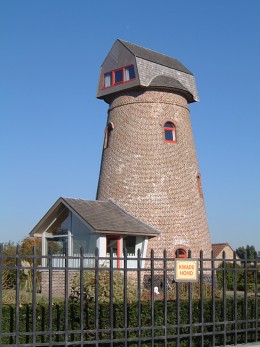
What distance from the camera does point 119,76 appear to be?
2839cm

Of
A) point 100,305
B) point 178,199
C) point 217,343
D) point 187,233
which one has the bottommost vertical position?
point 217,343

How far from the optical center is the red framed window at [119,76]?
2767cm

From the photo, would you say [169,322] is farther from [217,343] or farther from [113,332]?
[113,332]

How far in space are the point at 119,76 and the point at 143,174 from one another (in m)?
5.32

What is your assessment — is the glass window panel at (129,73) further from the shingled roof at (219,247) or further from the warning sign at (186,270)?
the shingled roof at (219,247)

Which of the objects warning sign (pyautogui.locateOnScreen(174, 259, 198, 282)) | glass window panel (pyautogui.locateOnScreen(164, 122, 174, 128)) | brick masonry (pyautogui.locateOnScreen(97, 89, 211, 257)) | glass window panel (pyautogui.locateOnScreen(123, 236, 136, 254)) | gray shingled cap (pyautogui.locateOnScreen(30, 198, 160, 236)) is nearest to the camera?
warning sign (pyautogui.locateOnScreen(174, 259, 198, 282))

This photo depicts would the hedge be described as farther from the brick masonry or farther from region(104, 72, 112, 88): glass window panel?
region(104, 72, 112, 88): glass window panel

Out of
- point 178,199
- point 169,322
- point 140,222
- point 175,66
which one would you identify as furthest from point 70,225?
point 169,322

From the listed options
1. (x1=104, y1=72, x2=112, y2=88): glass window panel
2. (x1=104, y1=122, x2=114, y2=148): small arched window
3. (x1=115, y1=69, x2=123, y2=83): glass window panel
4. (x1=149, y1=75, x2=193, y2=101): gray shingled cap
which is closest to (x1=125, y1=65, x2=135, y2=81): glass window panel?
(x1=115, y1=69, x2=123, y2=83): glass window panel

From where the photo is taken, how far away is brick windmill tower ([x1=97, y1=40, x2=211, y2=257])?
87.6 feet

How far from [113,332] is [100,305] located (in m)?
0.83

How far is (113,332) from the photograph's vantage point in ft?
36.0

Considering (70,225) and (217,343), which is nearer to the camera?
(217,343)

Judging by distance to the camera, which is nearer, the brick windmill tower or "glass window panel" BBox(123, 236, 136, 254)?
"glass window panel" BBox(123, 236, 136, 254)
